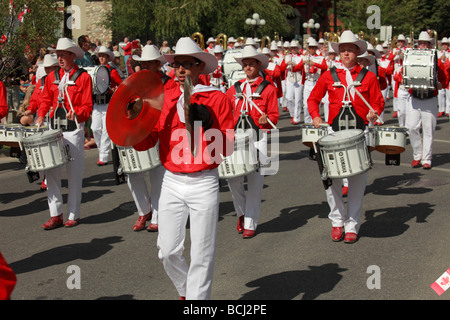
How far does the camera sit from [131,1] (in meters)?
41.7

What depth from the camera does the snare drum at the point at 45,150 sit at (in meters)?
8.55

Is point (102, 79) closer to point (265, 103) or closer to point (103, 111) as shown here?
point (103, 111)

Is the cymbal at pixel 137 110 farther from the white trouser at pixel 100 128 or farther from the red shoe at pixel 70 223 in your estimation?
the white trouser at pixel 100 128

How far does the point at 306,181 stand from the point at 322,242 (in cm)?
359

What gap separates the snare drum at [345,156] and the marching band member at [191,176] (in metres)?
2.21

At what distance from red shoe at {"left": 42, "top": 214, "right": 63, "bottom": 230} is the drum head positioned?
173 inches

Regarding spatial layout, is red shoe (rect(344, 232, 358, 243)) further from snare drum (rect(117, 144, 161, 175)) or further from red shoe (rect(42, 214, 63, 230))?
red shoe (rect(42, 214, 63, 230))

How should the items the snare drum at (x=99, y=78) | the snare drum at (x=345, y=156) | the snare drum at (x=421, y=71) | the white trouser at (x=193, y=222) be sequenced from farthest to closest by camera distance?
the snare drum at (x=99, y=78)
the snare drum at (x=421, y=71)
the snare drum at (x=345, y=156)
the white trouser at (x=193, y=222)

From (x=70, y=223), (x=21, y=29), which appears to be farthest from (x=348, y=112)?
(x=21, y=29)

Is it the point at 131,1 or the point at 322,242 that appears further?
the point at 131,1

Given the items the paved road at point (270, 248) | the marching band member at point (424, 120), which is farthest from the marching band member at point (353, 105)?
the marching band member at point (424, 120)

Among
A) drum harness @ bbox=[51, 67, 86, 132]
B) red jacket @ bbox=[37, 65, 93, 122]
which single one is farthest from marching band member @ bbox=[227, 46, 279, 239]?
drum harness @ bbox=[51, 67, 86, 132]

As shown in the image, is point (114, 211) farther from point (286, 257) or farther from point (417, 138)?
point (417, 138)
